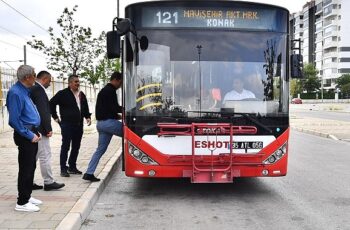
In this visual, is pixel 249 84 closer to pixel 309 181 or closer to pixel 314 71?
pixel 309 181

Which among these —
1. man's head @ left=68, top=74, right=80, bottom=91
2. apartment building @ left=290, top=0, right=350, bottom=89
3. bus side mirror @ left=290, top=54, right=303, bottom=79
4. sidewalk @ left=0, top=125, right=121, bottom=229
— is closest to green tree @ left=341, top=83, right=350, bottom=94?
apartment building @ left=290, top=0, right=350, bottom=89

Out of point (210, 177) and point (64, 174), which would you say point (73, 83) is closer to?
point (64, 174)

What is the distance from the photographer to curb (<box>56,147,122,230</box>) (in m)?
5.54

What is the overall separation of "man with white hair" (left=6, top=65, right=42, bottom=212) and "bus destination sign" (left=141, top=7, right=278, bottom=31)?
2.19 meters

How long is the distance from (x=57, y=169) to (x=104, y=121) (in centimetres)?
192

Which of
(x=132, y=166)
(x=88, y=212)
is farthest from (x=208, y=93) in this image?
(x=88, y=212)

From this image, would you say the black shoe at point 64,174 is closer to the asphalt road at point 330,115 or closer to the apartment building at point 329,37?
the asphalt road at point 330,115

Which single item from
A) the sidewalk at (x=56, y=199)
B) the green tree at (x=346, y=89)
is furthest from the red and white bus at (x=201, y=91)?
the green tree at (x=346, y=89)

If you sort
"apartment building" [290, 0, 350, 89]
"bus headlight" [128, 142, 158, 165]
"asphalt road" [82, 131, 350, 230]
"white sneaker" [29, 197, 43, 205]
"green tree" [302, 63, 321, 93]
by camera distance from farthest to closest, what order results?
1. "apartment building" [290, 0, 350, 89]
2. "green tree" [302, 63, 321, 93]
3. "bus headlight" [128, 142, 158, 165]
4. "white sneaker" [29, 197, 43, 205]
5. "asphalt road" [82, 131, 350, 230]

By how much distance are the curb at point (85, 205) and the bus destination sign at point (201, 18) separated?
2675mm

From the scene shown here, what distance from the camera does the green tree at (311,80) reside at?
355 ft

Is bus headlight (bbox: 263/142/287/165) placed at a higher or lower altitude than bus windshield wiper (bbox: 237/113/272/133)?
lower

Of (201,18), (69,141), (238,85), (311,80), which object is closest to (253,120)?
(238,85)

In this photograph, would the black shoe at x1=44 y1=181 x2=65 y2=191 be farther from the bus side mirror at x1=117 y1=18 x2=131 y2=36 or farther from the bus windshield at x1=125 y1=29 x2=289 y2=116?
the bus side mirror at x1=117 y1=18 x2=131 y2=36
